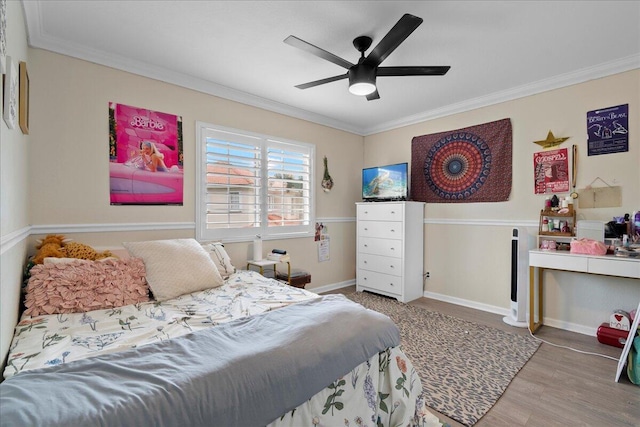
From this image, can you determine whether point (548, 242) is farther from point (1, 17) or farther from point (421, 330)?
point (1, 17)

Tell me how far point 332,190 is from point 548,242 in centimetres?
263

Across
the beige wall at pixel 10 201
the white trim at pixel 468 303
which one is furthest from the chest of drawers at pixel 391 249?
the beige wall at pixel 10 201

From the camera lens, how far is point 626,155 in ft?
8.73

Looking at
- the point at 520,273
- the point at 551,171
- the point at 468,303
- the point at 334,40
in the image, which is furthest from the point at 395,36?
the point at 468,303

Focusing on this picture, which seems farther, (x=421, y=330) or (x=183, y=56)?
(x=421, y=330)

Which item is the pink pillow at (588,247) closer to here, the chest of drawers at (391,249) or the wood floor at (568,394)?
the wood floor at (568,394)

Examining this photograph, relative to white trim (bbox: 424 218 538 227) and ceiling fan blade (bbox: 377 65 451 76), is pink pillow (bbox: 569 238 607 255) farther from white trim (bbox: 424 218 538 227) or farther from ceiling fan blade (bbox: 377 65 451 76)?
ceiling fan blade (bbox: 377 65 451 76)

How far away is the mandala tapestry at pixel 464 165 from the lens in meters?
3.39

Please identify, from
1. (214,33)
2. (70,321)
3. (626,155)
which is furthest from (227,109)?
(626,155)

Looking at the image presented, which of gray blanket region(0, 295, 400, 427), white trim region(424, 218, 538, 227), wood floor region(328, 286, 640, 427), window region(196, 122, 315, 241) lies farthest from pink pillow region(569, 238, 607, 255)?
window region(196, 122, 315, 241)

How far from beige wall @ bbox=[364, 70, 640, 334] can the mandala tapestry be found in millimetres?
88

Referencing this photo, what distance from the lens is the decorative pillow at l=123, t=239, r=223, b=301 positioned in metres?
2.04

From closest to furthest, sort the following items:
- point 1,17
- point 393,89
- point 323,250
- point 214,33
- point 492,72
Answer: point 1,17, point 214,33, point 492,72, point 393,89, point 323,250

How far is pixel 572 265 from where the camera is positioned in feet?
8.46
